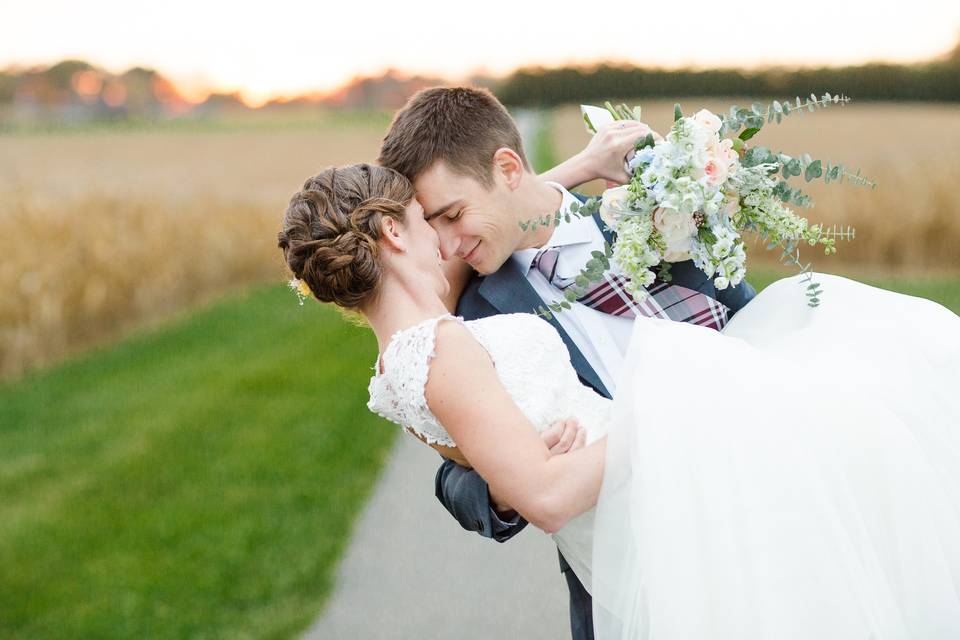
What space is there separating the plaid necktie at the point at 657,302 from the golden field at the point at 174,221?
652cm

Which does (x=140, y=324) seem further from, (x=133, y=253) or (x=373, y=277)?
(x=373, y=277)

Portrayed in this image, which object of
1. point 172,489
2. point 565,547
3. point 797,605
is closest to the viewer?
point 797,605

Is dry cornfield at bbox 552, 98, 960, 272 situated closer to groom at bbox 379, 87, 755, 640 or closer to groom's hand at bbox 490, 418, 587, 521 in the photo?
A: groom at bbox 379, 87, 755, 640

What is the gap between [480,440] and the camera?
2494mm

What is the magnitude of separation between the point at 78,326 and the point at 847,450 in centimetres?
829

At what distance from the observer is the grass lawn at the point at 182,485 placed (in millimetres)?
4629

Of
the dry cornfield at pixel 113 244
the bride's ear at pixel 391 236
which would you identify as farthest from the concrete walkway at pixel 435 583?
the bride's ear at pixel 391 236

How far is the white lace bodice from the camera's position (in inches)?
104

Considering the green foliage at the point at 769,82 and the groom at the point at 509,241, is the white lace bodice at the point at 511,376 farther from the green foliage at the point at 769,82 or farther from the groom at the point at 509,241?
the green foliage at the point at 769,82

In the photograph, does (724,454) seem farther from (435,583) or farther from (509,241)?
(435,583)

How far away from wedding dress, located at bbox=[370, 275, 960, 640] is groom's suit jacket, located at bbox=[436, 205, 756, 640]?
324 millimetres

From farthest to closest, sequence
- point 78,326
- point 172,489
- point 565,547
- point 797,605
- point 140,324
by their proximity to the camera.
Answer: point 140,324 < point 78,326 < point 172,489 < point 565,547 < point 797,605

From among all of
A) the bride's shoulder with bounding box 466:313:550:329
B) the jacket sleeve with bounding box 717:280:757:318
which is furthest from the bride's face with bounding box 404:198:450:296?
the jacket sleeve with bounding box 717:280:757:318

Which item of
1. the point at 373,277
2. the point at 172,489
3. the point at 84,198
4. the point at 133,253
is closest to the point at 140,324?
the point at 133,253
